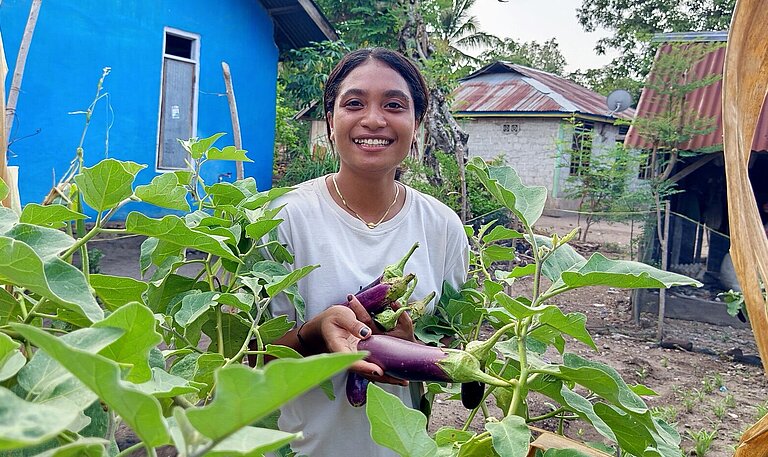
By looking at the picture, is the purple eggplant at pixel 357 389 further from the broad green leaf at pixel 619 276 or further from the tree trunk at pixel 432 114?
the tree trunk at pixel 432 114

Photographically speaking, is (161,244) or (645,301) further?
(645,301)

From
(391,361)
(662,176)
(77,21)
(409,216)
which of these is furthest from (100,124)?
(391,361)

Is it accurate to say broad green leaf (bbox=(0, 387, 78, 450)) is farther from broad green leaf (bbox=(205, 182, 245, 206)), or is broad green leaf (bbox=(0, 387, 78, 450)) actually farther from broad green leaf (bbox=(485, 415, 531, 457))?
broad green leaf (bbox=(205, 182, 245, 206))

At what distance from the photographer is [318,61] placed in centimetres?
795

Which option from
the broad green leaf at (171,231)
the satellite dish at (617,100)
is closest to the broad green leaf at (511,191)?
the broad green leaf at (171,231)

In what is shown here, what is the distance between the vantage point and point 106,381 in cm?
33

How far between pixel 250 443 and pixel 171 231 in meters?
0.39

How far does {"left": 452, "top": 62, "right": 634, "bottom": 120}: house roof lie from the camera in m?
15.8

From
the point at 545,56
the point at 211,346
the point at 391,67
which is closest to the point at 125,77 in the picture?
the point at 391,67

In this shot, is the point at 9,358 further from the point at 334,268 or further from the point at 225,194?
the point at 334,268

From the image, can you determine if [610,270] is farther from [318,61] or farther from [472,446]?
[318,61]

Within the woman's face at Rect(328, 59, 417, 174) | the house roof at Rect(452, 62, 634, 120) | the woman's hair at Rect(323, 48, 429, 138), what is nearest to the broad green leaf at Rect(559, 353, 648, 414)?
the woman's face at Rect(328, 59, 417, 174)

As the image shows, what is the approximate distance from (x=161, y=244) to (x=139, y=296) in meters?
0.18

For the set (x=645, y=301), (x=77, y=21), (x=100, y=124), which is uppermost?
(x=77, y=21)
